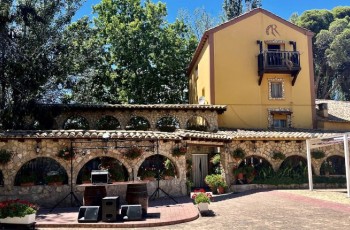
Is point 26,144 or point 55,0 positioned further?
point 55,0

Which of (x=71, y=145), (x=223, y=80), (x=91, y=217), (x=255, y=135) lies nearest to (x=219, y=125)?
(x=223, y=80)

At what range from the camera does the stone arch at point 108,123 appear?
25.1m

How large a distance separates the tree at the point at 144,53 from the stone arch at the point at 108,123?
197 inches

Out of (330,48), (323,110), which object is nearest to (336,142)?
(323,110)

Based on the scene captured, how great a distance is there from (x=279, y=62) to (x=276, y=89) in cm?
200

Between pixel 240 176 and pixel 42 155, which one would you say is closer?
pixel 42 155

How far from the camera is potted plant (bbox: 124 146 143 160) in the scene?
1568 cm

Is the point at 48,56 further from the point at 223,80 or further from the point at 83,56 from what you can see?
the point at 223,80

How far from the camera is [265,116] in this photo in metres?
26.0

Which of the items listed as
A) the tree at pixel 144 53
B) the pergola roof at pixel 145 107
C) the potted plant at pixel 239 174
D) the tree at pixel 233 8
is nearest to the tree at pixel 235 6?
the tree at pixel 233 8

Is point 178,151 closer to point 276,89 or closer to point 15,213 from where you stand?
point 15,213

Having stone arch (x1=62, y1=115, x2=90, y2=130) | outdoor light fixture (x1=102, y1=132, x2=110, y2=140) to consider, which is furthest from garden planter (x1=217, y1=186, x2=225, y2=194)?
stone arch (x1=62, y1=115, x2=90, y2=130)

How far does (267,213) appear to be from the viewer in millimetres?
12062

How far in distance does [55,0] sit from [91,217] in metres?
16.0
